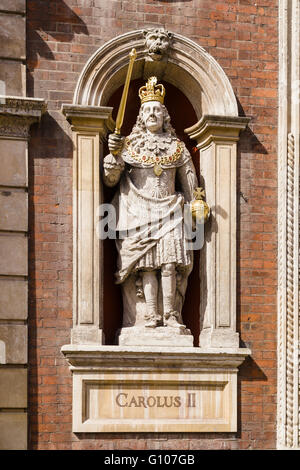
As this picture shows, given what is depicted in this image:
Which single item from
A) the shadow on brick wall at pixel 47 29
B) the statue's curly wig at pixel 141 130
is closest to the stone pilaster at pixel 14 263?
the shadow on brick wall at pixel 47 29

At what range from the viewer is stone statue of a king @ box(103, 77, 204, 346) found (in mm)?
10328

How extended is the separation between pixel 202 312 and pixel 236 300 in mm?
362

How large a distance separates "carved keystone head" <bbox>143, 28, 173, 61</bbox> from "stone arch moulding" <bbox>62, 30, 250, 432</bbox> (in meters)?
0.06

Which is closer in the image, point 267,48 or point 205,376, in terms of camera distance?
point 205,376

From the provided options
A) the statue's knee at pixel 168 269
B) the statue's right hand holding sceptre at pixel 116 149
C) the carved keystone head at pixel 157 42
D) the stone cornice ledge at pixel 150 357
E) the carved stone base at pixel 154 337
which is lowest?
the stone cornice ledge at pixel 150 357

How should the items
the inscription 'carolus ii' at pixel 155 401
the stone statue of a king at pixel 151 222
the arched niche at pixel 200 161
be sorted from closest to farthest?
1. the inscription 'carolus ii' at pixel 155 401
2. the arched niche at pixel 200 161
3. the stone statue of a king at pixel 151 222

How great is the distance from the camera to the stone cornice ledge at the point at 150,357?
393 inches

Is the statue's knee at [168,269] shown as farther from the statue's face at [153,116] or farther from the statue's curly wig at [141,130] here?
the statue's face at [153,116]

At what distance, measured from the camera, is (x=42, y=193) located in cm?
1027

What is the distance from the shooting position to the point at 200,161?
1093 centimetres

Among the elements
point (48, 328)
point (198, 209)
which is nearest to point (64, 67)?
point (198, 209)

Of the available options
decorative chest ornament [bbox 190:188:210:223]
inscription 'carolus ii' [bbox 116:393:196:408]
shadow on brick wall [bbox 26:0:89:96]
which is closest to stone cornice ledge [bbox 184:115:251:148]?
decorative chest ornament [bbox 190:188:210:223]

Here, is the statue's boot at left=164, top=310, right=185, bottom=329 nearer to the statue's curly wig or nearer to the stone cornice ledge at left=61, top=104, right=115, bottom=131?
the statue's curly wig
